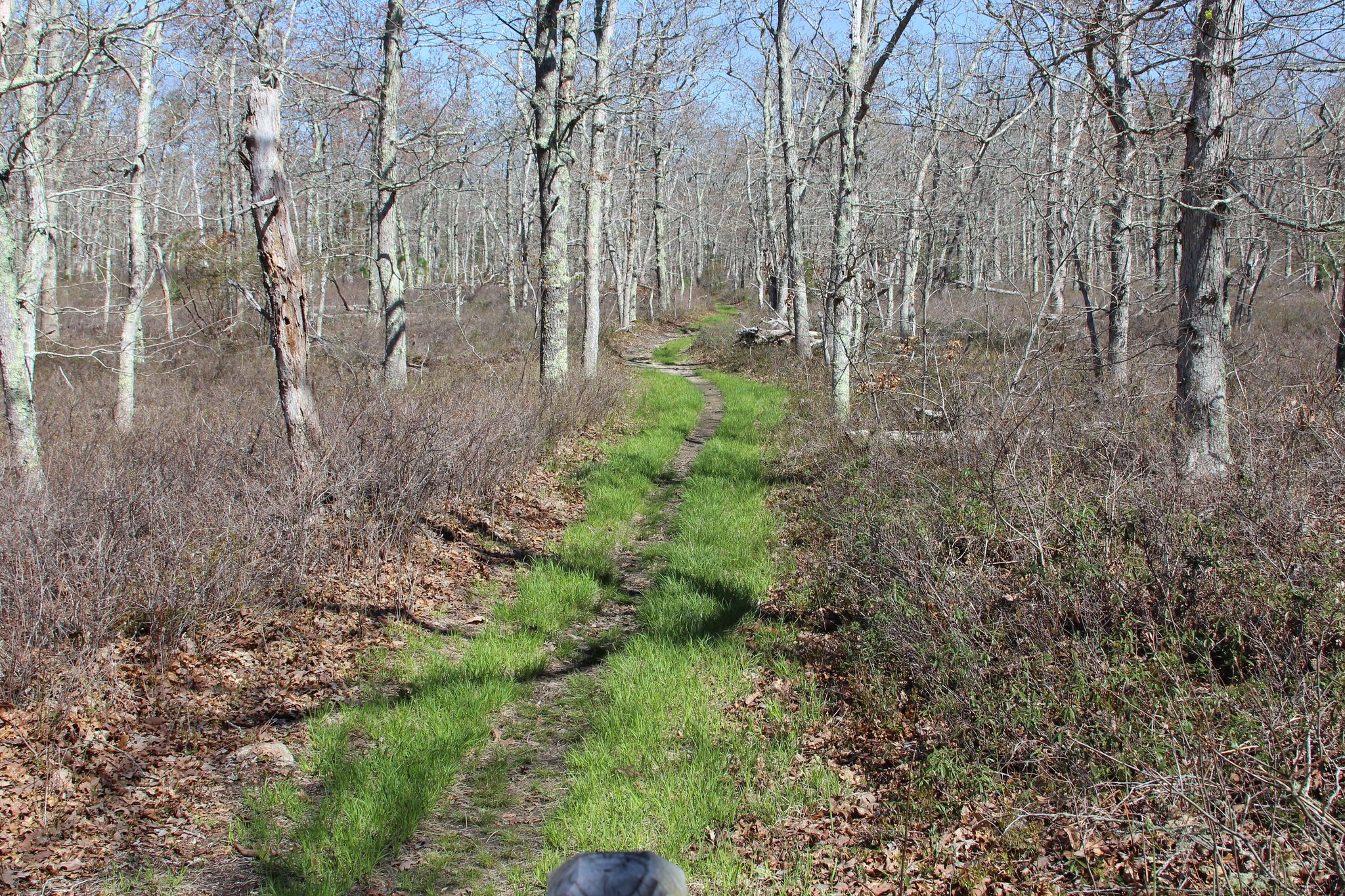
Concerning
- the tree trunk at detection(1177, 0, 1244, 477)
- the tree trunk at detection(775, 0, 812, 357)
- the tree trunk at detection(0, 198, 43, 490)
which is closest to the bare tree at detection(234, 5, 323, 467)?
the tree trunk at detection(0, 198, 43, 490)

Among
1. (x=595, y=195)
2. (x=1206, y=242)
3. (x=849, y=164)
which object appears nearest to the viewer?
(x=1206, y=242)

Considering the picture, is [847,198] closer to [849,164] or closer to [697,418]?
[849,164]

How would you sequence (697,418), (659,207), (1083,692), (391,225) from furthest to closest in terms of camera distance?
1. (659,207)
2. (697,418)
3. (391,225)
4. (1083,692)

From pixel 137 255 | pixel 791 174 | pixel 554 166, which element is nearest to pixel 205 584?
pixel 554 166

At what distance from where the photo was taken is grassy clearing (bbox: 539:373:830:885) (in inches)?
134

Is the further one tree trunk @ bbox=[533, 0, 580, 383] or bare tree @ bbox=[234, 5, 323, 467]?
tree trunk @ bbox=[533, 0, 580, 383]

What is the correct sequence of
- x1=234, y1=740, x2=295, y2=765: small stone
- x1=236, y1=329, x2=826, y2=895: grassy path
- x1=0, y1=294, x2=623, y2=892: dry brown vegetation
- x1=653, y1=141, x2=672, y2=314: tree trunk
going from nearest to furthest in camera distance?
x1=236, y1=329, x2=826, y2=895: grassy path, x1=0, y1=294, x2=623, y2=892: dry brown vegetation, x1=234, y1=740, x2=295, y2=765: small stone, x1=653, y1=141, x2=672, y2=314: tree trunk

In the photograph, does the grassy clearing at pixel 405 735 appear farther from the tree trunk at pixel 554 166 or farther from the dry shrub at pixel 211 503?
the tree trunk at pixel 554 166

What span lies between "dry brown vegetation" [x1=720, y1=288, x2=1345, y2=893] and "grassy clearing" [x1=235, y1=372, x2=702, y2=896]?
61.9 inches

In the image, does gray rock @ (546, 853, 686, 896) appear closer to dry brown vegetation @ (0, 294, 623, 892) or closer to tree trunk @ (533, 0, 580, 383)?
dry brown vegetation @ (0, 294, 623, 892)

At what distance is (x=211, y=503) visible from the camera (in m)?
5.50

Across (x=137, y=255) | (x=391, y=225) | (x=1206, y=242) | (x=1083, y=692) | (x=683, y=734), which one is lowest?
(x=683, y=734)

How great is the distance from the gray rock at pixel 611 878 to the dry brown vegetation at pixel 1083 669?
6.96 feet

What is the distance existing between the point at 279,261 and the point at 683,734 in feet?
15.9
